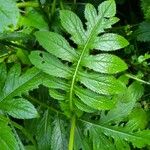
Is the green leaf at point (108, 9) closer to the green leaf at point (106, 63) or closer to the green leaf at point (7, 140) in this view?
the green leaf at point (106, 63)

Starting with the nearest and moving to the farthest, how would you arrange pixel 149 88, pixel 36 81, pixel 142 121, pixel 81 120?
pixel 36 81 < pixel 81 120 < pixel 142 121 < pixel 149 88

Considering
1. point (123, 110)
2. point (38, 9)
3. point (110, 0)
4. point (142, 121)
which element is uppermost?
point (110, 0)

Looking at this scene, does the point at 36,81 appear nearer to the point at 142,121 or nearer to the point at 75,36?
the point at 75,36

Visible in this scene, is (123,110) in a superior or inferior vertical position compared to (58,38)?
inferior

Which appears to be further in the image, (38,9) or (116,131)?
(38,9)

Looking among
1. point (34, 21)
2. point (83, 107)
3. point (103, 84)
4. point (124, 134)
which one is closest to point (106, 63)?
point (103, 84)

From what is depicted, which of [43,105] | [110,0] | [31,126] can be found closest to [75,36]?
[110,0]

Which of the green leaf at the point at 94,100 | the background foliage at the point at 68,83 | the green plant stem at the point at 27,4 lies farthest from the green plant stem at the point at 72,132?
the green plant stem at the point at 27,4

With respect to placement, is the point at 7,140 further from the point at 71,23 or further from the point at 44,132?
the point at 71,23
